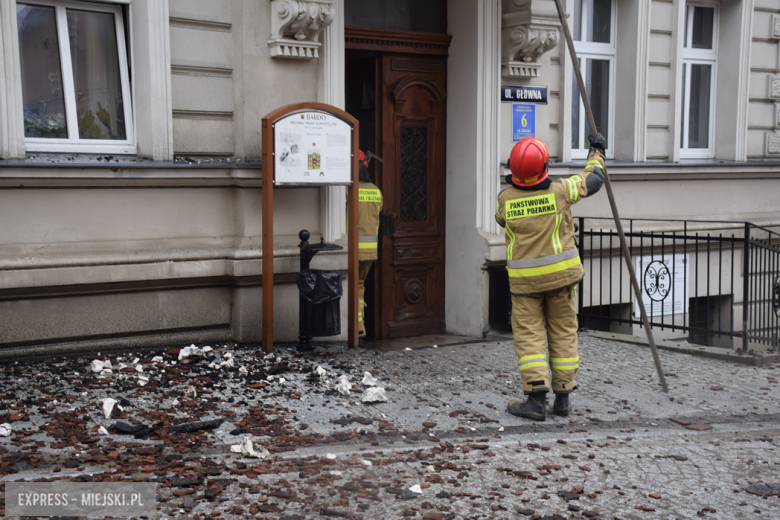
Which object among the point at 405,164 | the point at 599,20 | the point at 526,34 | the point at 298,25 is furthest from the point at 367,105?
the point at 599,20

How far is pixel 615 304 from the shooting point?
33.2 ft

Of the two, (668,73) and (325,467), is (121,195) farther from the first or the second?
(668,73)

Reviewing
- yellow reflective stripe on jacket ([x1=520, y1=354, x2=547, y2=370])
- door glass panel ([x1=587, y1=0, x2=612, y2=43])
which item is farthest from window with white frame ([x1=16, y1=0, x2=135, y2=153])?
door glass panel ([x1=587, y1=0, x2=612, y2=43])

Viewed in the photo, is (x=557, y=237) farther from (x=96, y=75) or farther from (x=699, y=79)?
(x=699, y=79)

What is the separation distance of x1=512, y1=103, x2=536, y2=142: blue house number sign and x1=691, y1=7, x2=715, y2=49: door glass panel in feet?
11.5

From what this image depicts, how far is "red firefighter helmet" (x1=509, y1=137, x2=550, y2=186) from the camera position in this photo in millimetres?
5504

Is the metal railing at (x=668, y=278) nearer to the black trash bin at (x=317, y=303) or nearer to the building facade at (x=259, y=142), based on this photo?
the building facade at (x=259, y=142)

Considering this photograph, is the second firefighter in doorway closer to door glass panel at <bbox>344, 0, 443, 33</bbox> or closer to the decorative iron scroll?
door glass panel at <bbox>344, 0, 443, 33</bbox>

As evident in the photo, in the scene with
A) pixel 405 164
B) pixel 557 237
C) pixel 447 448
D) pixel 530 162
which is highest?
pixel 405 164

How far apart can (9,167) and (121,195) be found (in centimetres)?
90

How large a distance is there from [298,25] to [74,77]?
78.9 inches

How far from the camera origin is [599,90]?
33.7 ft

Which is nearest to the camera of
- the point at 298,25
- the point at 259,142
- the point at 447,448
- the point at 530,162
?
the point at 447,448

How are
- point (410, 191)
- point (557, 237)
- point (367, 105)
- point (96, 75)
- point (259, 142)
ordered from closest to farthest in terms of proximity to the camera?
point (557, 237) → point (96, 75) → point (259, 142) → point (367, 105) → point (410, 191)
